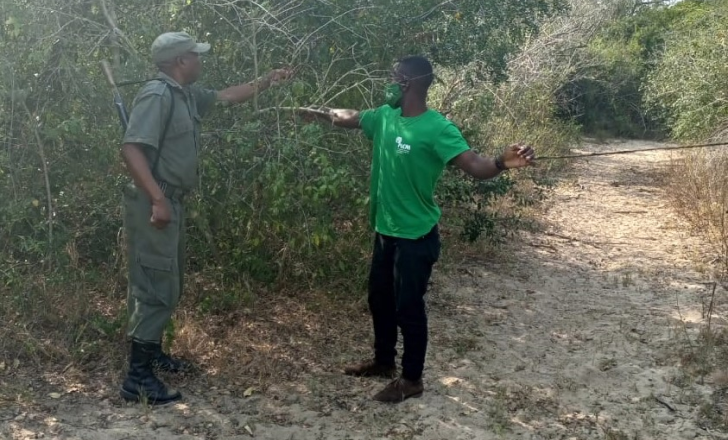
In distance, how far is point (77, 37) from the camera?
4051 mm

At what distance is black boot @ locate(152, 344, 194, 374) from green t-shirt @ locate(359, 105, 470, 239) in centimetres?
132

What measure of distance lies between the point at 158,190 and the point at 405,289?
1.25m

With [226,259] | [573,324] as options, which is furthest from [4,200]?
[573,324]

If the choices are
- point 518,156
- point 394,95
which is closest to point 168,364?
point 394,95

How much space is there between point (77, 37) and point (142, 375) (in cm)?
191

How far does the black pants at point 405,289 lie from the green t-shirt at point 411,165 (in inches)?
3.0

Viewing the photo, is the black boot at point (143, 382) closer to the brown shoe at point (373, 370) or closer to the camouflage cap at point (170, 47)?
the brown shoe at point (373, 370)

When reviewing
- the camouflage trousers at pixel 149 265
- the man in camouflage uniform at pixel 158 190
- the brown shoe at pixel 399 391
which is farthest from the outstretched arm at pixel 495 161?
the camouflage trousers at pixel 149 265

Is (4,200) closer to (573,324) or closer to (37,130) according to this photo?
(37,130)

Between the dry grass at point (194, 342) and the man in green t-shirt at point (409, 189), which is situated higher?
the man in green t-shirt at point (409, 189)

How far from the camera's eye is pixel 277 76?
402 cm

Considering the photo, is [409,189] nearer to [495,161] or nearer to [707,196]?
[495,161]

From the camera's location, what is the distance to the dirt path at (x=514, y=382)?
11.4 feet

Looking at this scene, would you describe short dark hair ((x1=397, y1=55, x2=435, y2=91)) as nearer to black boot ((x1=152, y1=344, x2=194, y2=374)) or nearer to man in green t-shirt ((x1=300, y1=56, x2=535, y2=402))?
man in green t-shirt ((x1=300, y1=56, x2=535, y2=402))
